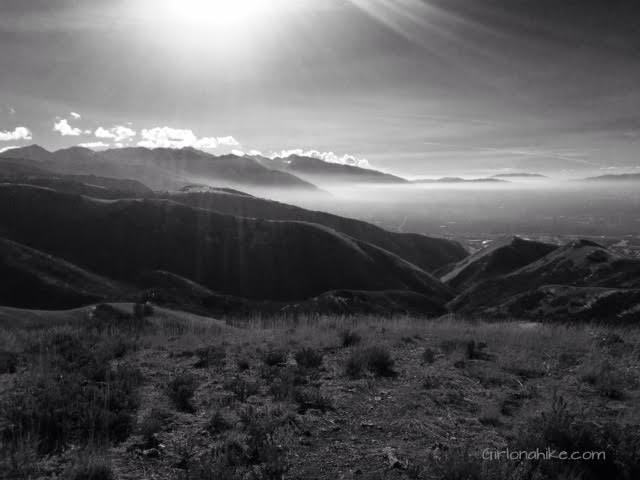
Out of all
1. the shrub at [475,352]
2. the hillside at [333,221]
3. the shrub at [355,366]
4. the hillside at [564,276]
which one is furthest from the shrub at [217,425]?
the hillside at [333,221]

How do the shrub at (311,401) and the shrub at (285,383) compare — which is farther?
the shrub at (285,383)

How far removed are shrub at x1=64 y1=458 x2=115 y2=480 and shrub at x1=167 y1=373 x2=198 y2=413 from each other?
1935 millimetres

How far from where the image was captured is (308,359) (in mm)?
8750

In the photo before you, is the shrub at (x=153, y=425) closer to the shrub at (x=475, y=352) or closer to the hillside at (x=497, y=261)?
the shrub at (x=475, y=352)

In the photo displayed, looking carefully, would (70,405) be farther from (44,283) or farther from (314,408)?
(44,283)

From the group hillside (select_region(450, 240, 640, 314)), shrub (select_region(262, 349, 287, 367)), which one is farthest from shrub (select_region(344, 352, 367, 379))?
hillside (select_region(450, 240, 640, 314))

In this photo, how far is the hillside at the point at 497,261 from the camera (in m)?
107

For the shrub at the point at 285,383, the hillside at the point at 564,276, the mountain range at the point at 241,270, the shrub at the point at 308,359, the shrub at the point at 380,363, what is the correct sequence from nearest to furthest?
the shrub at the point at 285,383 → the shrub at the point at 380,363 → the shrub at the point at 308,359 → the mountain range at the point at 241,270 → the hillside at the point at 564,276

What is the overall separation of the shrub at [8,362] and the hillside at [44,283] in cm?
5494

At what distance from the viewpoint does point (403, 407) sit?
6.52m

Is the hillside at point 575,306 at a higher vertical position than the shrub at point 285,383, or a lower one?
lower

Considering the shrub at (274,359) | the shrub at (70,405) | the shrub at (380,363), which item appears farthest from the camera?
the shrub at (274,359)

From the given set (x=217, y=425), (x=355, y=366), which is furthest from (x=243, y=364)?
(x=217, y=425)

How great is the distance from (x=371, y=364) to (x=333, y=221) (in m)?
141
